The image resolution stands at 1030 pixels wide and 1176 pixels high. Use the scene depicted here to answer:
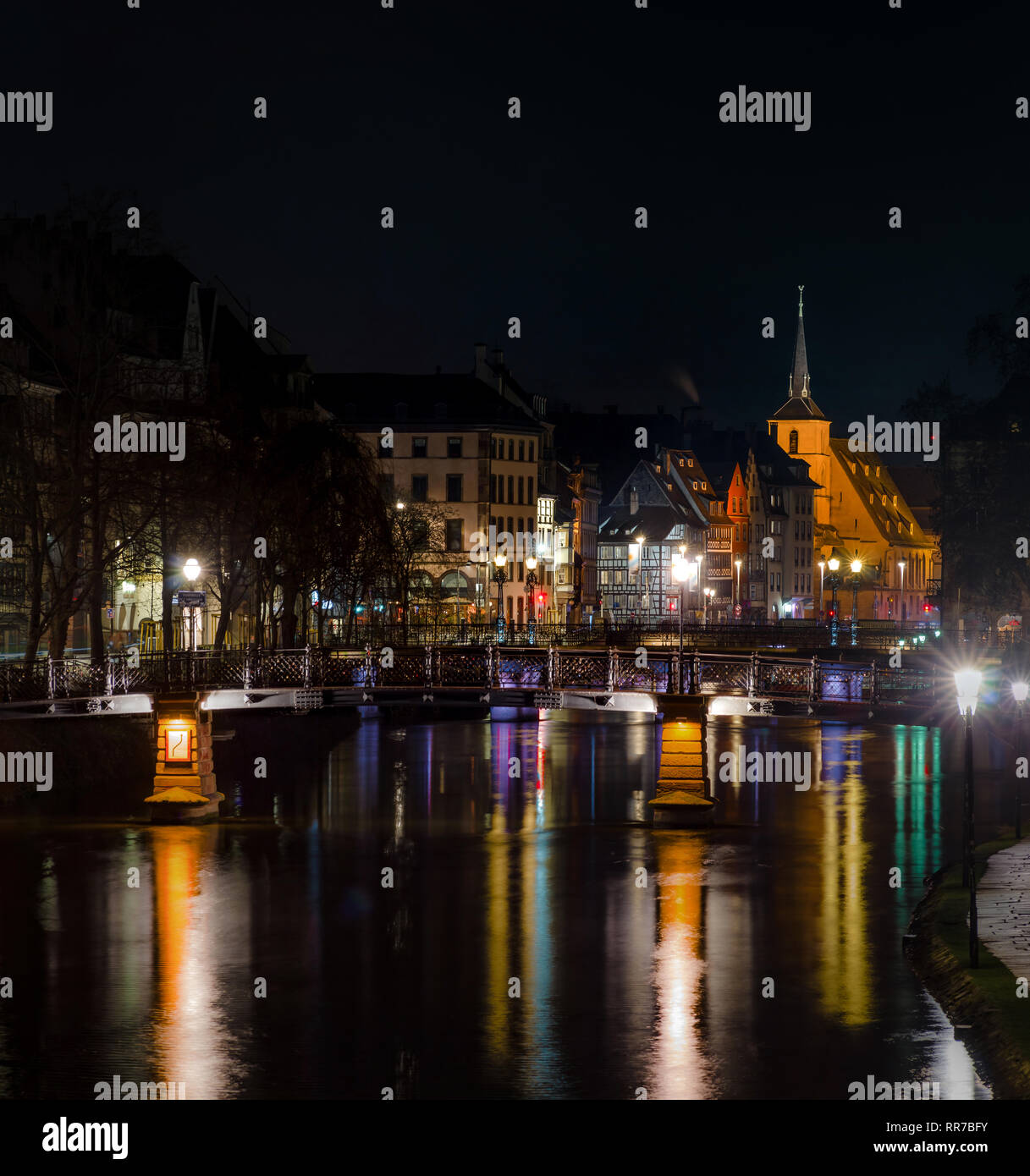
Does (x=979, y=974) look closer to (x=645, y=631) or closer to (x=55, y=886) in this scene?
(x=55, y=886)

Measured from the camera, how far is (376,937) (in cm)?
3450

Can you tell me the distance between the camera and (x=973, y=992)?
26578 mm

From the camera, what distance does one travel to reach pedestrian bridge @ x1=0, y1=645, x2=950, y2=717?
45.1 m

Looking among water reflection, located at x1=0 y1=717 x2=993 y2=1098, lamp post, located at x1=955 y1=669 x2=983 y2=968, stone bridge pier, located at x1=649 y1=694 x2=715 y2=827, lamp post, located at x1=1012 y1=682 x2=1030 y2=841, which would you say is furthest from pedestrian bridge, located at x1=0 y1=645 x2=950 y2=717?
lamp post, located at x1=955 y1=669 x2=983 y2=968


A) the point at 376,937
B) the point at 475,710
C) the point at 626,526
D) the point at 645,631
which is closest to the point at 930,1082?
the point at 376,937

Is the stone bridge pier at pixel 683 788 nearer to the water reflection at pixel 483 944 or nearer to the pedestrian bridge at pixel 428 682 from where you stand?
the water reflection at pixel 483 944

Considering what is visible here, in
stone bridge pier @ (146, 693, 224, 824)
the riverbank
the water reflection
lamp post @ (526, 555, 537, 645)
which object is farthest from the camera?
lamp post @ (526, 555, 537, 645)

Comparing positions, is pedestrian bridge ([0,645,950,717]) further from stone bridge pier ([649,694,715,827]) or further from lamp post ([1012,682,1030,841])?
lamp post ([1012,682,1030,841])

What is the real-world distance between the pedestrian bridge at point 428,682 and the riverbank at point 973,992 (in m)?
10.4

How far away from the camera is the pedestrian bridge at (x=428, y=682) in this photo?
4506 centimetres

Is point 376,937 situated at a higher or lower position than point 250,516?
lower

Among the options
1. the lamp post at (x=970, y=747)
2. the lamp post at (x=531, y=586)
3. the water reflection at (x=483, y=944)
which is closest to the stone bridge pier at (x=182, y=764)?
the water reflection at (x=483, y=944)

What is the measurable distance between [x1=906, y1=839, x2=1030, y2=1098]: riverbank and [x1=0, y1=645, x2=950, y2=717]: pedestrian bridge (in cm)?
1041
